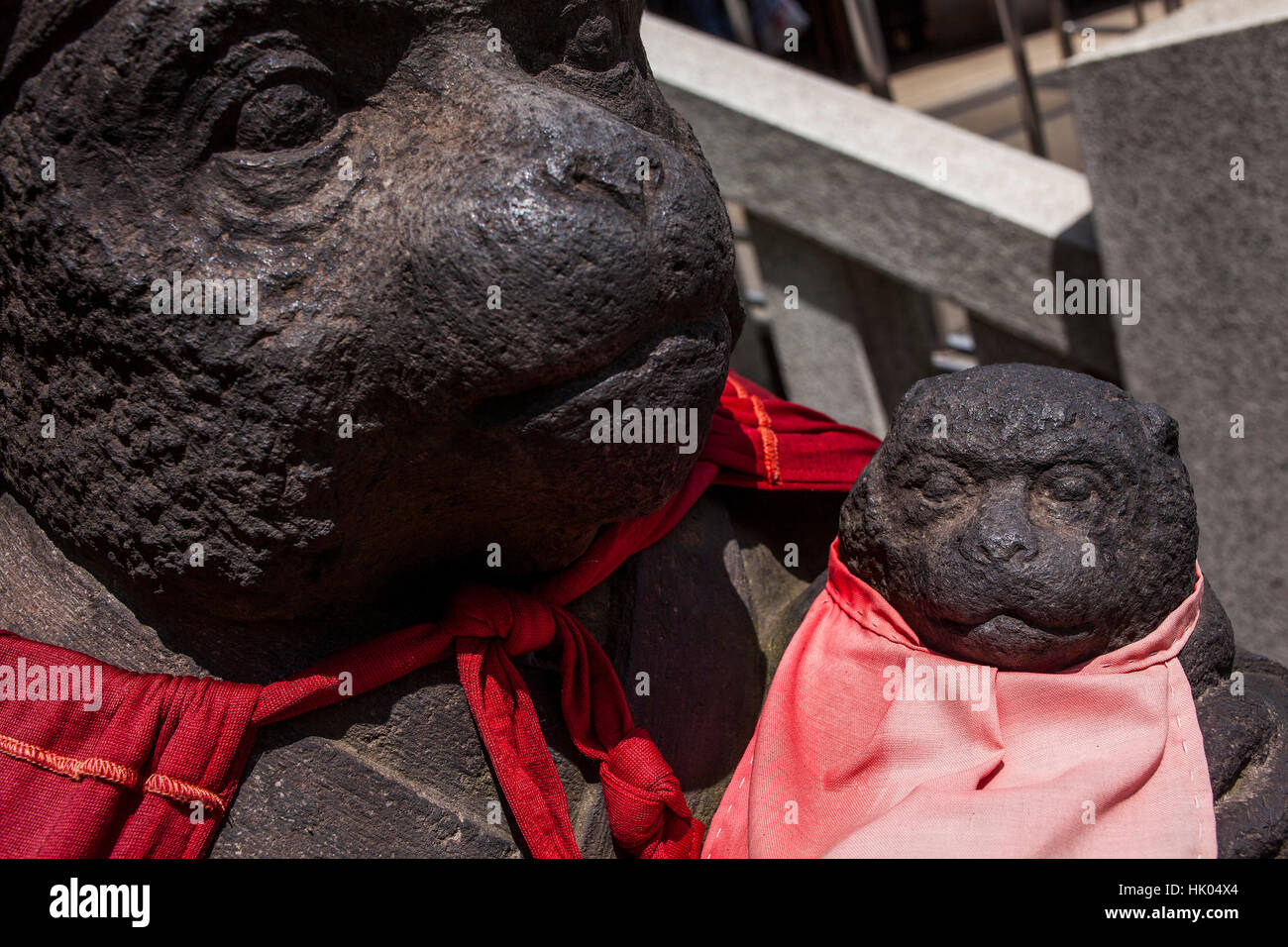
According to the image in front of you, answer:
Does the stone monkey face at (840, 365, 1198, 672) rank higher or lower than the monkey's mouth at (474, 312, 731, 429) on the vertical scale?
lower

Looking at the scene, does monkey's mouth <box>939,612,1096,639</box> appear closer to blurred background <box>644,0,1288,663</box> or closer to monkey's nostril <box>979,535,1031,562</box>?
monkey's nostril <box>979,535,1031,562</box>

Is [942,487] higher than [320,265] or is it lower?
lower

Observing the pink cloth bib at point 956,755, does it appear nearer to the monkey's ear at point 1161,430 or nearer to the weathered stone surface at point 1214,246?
the monkey's ear at point 1161,430

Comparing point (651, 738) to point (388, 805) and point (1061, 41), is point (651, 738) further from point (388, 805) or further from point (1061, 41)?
point (1061, 41)

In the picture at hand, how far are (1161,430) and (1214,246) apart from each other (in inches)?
58.1

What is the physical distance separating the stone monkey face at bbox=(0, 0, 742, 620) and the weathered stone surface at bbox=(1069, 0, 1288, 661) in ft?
6.03

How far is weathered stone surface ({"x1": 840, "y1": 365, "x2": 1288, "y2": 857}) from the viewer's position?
4.29 feet

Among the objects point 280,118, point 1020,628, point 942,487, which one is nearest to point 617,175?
point 280,118

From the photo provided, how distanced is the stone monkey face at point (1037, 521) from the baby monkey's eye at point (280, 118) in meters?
0.78

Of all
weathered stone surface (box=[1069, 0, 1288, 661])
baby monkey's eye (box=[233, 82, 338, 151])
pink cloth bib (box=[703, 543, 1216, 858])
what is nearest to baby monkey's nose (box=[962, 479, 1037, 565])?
pink cloth bib (box=[703, 543, 1216, 858])

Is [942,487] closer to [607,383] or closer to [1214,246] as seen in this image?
[607,383]

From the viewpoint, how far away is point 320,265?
111 cm

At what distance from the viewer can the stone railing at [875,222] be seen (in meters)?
2.90

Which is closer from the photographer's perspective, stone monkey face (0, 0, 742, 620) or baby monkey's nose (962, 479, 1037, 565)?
stone monkey face (0, 0, 742, 620)
